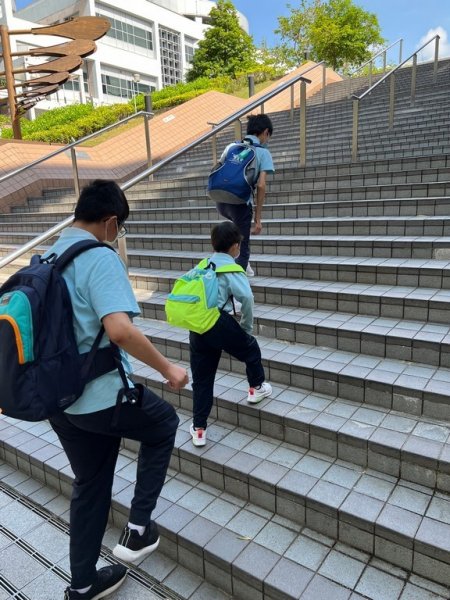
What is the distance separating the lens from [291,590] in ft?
6.03

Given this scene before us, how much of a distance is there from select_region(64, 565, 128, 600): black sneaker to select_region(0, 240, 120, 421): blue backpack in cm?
93

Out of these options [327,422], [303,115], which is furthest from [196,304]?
[303,115]

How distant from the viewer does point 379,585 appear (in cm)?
183

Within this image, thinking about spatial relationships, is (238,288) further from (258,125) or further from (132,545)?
(258,125)

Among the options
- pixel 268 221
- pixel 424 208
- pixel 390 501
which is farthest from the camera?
pixel 268 221

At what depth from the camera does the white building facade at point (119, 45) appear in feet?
98.5

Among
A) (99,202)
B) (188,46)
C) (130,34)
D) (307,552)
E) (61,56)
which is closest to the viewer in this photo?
(99,202)

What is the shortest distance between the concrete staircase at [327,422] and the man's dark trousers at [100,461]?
44 cm

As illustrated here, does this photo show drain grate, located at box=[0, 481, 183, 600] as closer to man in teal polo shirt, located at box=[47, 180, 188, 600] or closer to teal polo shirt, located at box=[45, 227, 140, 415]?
man in teal polo shirt, located at box=[47, 180, 188, 600]

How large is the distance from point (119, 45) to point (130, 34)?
217 cm

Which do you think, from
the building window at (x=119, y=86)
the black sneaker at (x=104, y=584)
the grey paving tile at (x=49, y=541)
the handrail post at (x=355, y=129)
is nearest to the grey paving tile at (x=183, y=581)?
the black sneaker at (x=104, y=584)

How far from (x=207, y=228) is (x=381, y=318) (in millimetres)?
2734

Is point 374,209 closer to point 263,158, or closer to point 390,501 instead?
point 263,158

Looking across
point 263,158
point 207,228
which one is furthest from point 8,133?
point 263,158
